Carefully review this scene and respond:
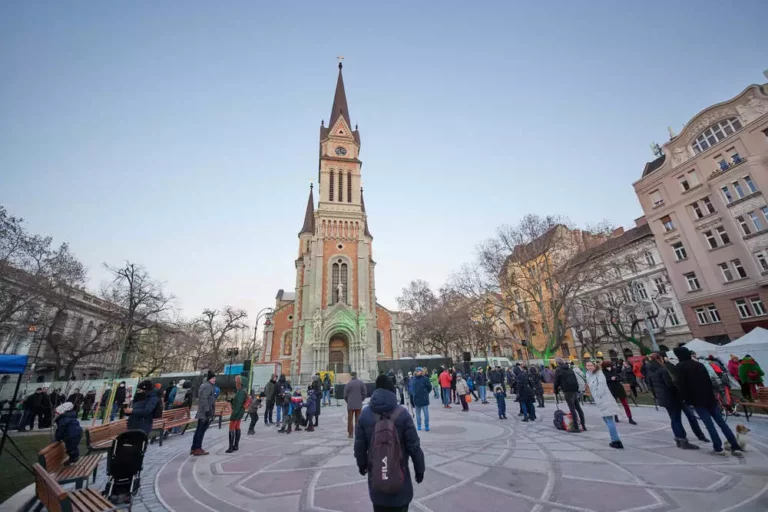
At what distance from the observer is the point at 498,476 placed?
16.9ft

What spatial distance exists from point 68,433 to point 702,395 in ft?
37.5

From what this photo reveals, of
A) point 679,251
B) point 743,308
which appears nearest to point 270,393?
point 743,308

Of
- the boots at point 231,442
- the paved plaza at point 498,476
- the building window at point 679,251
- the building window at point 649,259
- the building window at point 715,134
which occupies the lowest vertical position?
the paved plaza at point 498,476

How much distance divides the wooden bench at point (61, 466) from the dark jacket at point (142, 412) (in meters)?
0.87

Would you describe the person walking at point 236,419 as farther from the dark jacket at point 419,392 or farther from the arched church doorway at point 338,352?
the arched church doorway at point 338,352

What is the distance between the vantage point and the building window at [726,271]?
2227 cm

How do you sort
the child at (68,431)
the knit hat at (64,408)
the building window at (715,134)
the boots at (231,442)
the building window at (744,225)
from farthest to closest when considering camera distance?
the building window at (715,134) → the building window at (744,225) → the boots at (231,442) → the child at (68,431) → the knit hat at (64,408)

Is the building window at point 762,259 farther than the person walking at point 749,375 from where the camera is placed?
Yes

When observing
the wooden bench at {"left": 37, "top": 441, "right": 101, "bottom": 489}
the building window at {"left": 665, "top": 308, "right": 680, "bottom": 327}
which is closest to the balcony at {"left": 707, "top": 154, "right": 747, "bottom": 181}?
the building window at {"left": 665, "top": 308, "right": 680, "bottom": 327}

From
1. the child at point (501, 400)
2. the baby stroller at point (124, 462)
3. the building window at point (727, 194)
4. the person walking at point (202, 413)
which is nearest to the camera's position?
the baby stroller at point (124, 462)

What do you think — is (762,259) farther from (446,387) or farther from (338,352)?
(338,352)

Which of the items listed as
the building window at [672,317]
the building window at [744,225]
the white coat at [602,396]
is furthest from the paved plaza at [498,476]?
the building window at [672,317]

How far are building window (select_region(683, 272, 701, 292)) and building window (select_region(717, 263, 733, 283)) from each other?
5.80 feet

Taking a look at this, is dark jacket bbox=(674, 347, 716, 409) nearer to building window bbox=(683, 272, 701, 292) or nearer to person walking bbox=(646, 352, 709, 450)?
person walking bbox=(646, 352, 709, 450)
